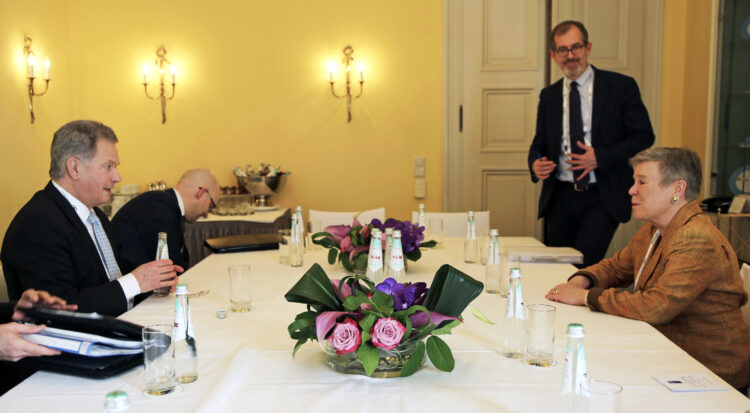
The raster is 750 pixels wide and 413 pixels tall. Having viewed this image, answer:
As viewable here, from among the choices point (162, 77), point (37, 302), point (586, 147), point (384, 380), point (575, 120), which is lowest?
point (384, 380)

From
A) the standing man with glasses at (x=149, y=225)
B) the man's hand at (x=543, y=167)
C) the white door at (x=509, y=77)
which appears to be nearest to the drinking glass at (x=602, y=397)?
the standing man with glasses at (x=149, y=225)

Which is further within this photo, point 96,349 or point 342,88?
point 342,88

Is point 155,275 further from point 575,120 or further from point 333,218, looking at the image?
point 575,120

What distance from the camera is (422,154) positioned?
532 cm

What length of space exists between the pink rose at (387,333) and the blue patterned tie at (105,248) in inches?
58.4

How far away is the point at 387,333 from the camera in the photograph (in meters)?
1.43

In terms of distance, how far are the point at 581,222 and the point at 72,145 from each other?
2633 mm

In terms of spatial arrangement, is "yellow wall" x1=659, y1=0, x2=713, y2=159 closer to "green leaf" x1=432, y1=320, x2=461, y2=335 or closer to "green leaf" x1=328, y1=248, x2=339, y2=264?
"green leaf" x1=328, y1=248, x2=339, y2=264

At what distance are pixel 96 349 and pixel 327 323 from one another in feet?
1.77

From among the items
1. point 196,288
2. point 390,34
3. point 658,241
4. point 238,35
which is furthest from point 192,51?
point 658,241

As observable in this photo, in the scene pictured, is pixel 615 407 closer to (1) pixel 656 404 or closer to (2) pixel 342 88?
(1) pixel 656 404

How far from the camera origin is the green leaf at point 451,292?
1.52m

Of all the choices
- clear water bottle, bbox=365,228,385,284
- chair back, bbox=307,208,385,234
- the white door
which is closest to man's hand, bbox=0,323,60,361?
clear water bottle, bbox=365,228,385,284

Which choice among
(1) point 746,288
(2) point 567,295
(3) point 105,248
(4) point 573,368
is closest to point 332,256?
(3) point 105,248
